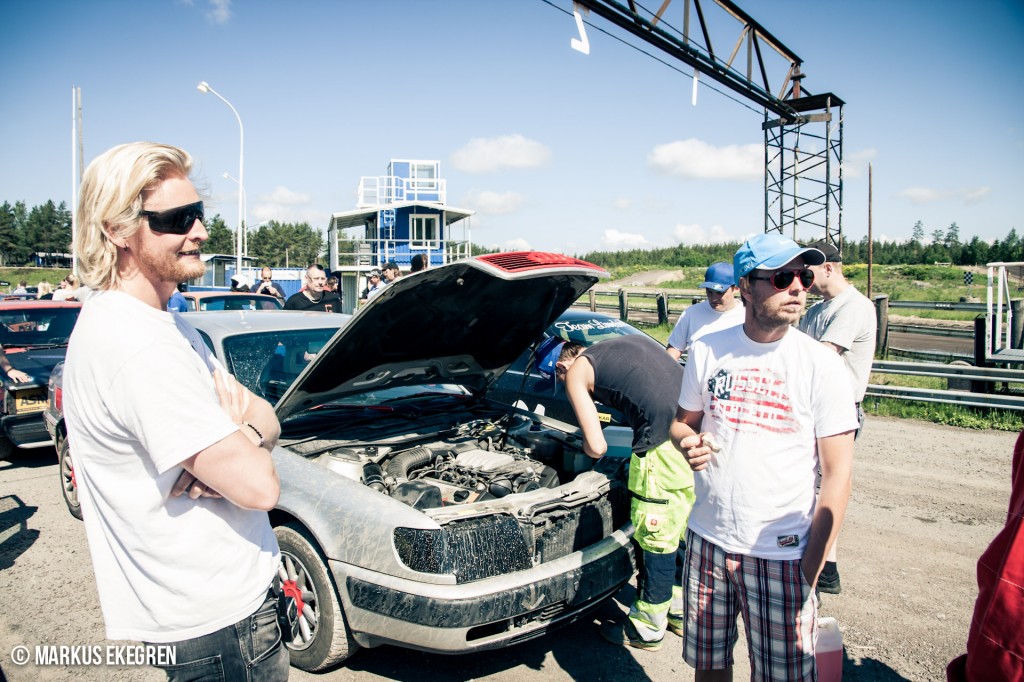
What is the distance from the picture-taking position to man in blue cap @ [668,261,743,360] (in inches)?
197

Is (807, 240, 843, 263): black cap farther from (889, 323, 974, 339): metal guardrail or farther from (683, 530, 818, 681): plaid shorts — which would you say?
(889, 323, 974, 339): metal guardrail

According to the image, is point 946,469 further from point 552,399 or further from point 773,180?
point 773,180

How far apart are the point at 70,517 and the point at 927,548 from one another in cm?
656

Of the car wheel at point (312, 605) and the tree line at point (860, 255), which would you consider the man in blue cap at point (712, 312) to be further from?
the tree line at point (860, 255)

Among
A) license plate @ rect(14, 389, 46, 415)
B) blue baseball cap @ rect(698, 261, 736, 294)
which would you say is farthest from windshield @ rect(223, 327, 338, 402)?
license plate @ rect(14, 389, 46, 415)

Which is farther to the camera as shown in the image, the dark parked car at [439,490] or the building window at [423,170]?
the building window at [423,170]

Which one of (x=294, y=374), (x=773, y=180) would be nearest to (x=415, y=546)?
(x=294, y=374)

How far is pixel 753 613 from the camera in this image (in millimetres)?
2172

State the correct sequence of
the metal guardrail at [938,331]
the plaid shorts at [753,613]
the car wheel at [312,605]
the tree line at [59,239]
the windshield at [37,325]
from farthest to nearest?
the tree line at [59,239], the metal guardrail at [938,331], the windshield at [37,325], the car wheel at [312,605], the plaid shorts at [753,613]

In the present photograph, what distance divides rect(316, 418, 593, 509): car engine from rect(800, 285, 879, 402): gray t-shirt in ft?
5.73

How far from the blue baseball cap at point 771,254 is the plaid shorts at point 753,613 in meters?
1.01

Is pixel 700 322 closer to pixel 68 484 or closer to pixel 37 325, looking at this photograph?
pixel 68 484

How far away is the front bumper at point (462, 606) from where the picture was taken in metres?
2.66

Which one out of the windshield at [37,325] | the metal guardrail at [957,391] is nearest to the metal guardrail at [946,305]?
the metal guardrail at [957,391]
